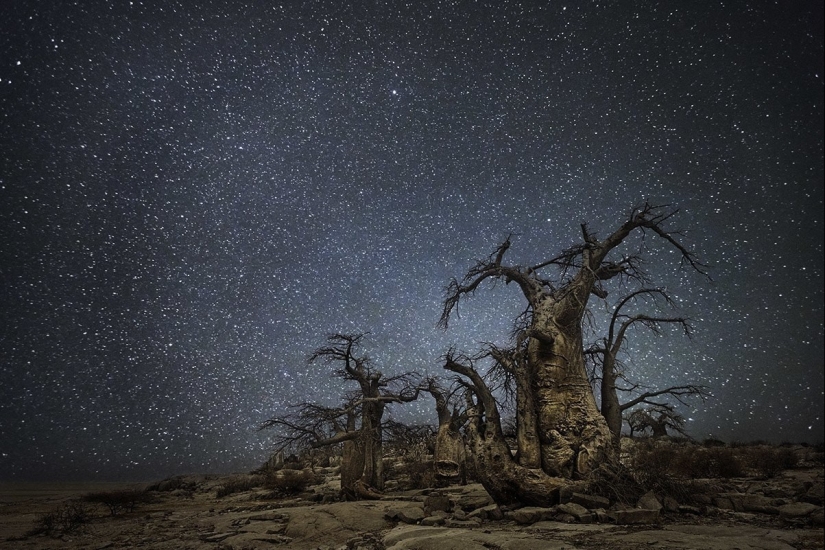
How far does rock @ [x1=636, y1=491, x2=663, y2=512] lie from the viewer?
20.5ft

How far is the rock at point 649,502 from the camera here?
626 cm

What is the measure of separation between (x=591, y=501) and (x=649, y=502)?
0.83 m

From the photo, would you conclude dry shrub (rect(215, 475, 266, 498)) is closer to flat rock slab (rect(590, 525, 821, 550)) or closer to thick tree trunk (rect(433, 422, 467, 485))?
thick tree trunk (rect(433, 422, 467, 485))

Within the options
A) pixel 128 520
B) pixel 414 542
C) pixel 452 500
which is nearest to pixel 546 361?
pixel 452 500

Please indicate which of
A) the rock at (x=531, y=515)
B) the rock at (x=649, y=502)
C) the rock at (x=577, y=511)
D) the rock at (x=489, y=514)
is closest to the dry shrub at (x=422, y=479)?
the rock at (x=489, y=514)

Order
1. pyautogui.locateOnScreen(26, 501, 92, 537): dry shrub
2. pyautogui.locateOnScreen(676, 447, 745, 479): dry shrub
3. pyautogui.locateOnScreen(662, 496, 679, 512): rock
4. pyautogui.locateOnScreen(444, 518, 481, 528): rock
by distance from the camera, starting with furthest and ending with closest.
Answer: pyautogui.locateOnScreen(676, 447, 745, 479): dry shrub, pyautogui.locateOnScreen(26, 501, 92, 537): dry shrub, pyautogui.locateOnScreen(662, 496, 679, 512): rock, pyautogui.locateOnScreen(444, 518, 481, 528): rock

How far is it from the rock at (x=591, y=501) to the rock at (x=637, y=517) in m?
0.79

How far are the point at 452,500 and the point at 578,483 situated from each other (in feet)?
7.83

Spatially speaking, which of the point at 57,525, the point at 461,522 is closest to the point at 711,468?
the point at 461,522

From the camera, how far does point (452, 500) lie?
26.7 ft

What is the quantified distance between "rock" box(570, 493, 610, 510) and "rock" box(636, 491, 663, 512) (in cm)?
48

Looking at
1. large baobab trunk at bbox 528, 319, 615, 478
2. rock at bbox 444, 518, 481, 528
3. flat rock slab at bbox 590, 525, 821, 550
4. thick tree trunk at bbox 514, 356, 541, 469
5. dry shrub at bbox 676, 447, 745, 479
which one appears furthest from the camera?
dry shrub at bbox 676, 447, 745, 479

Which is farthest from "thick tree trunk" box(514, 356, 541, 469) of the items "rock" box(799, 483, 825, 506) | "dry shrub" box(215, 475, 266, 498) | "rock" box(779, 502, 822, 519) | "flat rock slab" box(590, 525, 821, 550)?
"dry shrub" box(215, 475, 266, 498)

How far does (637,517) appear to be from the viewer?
19.1ft
